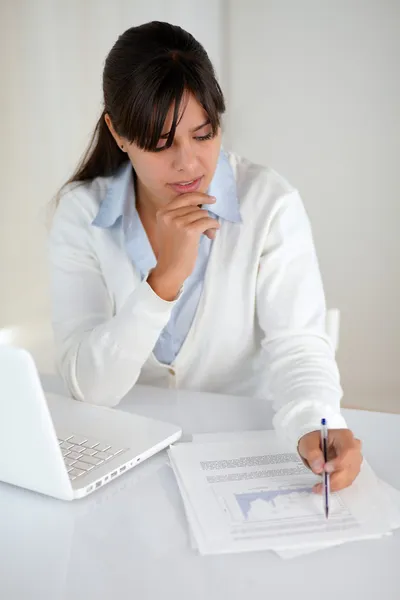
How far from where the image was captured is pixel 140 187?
5.20 ft

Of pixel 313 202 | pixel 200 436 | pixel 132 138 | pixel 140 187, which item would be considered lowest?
pixel 313 202

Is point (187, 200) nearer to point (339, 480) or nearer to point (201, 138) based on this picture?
point (201, 138)

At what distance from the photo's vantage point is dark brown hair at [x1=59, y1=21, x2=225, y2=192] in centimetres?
124

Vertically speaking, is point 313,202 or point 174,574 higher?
point 174,574

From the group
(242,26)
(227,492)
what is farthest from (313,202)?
(227,492)

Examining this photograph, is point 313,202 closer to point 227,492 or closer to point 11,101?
point 11,101

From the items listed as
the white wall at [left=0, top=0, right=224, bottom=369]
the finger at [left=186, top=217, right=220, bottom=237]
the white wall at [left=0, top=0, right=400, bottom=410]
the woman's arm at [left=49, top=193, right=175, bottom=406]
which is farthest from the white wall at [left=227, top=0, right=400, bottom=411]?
the finger at [left=186, top=217, right=220, bottom=237]

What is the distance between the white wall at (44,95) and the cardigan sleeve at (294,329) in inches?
65.6

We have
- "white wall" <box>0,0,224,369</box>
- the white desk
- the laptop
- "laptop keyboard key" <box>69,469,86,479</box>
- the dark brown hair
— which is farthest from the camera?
"white wall" <box>0,0,224,369</box>

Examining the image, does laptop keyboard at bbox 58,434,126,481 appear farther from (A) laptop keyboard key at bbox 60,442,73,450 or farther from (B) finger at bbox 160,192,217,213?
(B) finger at bbox 160,192,217,213

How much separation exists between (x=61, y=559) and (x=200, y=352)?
0.74 meters

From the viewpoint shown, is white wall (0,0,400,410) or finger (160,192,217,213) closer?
finger (160,192,217,213)

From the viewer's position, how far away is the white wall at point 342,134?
2.67m

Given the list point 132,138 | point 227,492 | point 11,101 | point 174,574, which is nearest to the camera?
point 174,574
